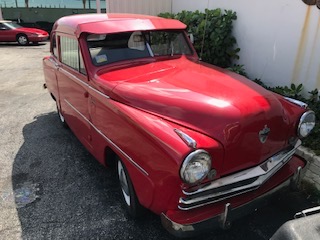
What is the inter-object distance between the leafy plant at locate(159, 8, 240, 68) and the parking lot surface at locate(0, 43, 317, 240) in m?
3.04

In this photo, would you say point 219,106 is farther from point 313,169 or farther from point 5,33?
point 5,33

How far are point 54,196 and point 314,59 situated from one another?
391 cm

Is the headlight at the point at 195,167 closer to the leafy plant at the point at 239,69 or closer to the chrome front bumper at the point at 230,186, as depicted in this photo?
the chrome front bumper at the point at 230,186

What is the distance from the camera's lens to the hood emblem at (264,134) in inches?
94.4

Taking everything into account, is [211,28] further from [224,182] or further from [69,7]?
[69,7]

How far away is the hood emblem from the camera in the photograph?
2398 millimetres

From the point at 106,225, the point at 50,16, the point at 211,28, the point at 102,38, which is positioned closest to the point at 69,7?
the point at 50,16

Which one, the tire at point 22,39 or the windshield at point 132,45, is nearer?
the windshield at point 132,45

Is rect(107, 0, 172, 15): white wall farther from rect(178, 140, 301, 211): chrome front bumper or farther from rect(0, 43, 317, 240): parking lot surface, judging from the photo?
rect(178, 140, 301, 211): chrome front bumper

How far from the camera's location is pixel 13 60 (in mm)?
12055

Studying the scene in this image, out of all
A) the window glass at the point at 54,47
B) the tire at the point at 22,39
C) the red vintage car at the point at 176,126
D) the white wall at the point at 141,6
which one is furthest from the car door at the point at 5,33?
the red vintage car at the point at 176,126

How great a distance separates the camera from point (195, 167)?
205 centimetres

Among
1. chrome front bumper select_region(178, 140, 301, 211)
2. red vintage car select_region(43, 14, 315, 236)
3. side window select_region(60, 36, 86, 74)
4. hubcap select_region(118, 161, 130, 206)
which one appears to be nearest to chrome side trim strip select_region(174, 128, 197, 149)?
red vintage car select_region(43, 14, 315, 236)

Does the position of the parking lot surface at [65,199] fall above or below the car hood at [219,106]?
below
